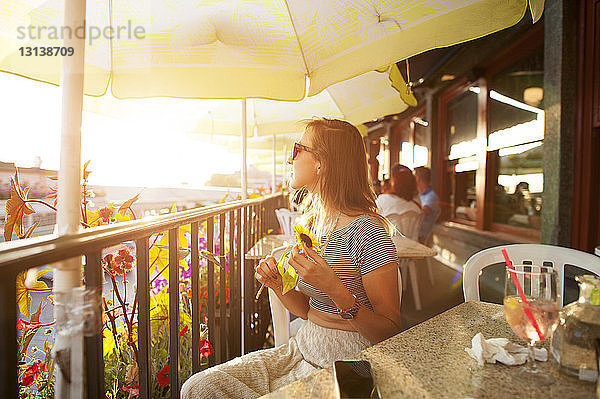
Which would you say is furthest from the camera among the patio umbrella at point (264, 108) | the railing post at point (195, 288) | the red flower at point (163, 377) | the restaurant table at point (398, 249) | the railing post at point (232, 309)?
the patio umbrella at point (264, 108)

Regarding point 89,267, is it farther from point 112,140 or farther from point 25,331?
point 112,140

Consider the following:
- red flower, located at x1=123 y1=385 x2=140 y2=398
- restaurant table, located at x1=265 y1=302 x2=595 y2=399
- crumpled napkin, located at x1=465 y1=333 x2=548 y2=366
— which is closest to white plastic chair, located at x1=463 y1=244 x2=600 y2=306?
restaurant table, located at x1=265 y1=302 x2=595 y2=399

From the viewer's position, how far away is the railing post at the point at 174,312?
1.28 m

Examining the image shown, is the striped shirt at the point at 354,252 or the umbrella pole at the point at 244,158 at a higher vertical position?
the umbrella pole at the point at 244,158

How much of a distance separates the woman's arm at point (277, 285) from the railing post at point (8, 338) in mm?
865

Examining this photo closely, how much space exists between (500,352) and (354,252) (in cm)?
60

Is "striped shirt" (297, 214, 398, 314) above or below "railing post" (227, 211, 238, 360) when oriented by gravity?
above

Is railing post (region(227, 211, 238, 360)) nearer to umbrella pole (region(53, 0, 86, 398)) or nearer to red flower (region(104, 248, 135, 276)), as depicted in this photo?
red flower (region(104, 248, 135, 276))

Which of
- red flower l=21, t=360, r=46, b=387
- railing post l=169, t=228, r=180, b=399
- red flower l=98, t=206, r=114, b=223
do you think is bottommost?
red flower l=21, t=360, r=46, b=387

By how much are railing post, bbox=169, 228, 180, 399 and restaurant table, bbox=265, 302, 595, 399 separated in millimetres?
620

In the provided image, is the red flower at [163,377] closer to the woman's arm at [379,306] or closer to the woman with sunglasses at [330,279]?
the woman with sunglasses at [330,279]

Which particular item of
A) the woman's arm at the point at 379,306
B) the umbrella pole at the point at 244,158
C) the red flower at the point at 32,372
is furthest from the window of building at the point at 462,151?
the red flower at the point at 32,372

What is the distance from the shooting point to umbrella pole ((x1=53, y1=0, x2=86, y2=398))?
739 millimetres

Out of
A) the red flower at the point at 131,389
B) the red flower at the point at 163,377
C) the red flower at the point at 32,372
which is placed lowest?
the red flower at the point at 163,377
